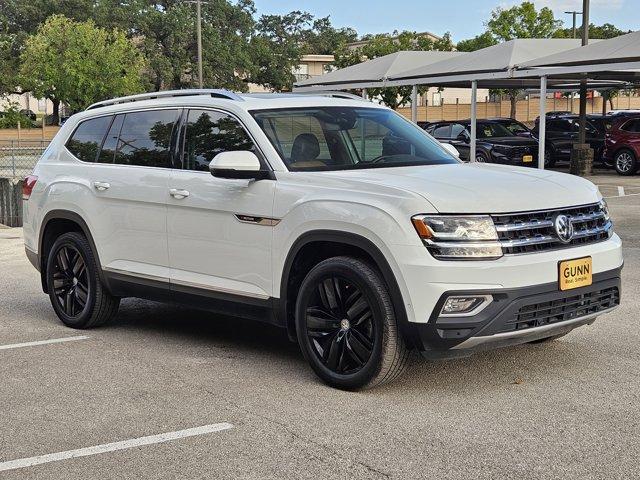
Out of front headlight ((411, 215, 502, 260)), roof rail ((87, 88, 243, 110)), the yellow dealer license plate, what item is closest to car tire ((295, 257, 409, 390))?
front headlight ((411, 215, 502, 260))

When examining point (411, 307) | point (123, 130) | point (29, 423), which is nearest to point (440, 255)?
point (411, 307)

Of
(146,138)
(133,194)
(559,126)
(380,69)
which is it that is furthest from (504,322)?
(559,126)

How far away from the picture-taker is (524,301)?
16.9 feet

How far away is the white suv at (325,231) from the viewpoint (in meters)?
5.15

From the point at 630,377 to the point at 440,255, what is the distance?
164cm

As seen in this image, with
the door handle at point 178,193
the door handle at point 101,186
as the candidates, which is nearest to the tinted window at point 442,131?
the door handle at point 101,186

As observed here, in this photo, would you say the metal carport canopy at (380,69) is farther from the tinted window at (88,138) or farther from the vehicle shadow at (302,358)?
the vehicle shadow at (302,358)

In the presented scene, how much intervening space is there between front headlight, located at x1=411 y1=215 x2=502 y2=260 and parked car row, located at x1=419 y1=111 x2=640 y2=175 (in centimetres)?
1867

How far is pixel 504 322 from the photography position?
5152mm

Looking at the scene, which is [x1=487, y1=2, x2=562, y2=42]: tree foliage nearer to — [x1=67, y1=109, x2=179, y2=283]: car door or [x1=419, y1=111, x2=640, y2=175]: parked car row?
[x1=419, y1=111, x2=640, y2=175]: parked car row

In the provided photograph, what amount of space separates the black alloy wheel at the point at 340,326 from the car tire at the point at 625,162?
2106cm

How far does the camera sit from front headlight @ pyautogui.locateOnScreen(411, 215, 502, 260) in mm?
5109

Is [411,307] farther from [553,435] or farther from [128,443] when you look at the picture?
[128,443]

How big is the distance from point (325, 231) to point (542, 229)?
4.10 feet
